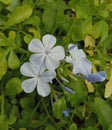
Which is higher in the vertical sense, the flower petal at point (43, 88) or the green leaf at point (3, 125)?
the flower petal at point (43, 88)

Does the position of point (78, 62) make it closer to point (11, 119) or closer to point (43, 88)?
point (43, 88)

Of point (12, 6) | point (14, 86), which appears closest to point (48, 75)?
point (14, 86)

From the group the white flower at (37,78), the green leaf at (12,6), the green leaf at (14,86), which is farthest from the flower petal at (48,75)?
the green leaf at (12,6)

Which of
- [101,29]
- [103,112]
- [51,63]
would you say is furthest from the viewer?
[101,29]

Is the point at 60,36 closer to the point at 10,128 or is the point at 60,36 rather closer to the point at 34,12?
the point at 34,12

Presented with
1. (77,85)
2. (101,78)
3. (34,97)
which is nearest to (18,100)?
(34,97)

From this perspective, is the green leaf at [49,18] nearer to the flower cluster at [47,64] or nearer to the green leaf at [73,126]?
the flower cluster at [47,64]
